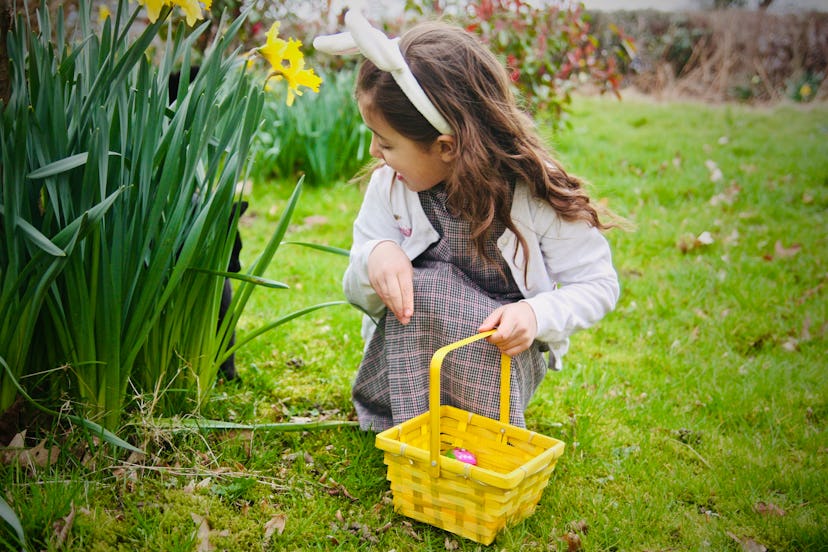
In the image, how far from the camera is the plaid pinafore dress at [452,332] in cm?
191

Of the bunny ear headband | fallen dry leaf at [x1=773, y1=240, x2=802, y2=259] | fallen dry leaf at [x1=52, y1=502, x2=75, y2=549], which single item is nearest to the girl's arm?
the bunny ear headband

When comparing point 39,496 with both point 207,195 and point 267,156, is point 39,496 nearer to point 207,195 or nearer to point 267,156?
point 207,195

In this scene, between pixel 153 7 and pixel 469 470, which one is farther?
pixel 469 470

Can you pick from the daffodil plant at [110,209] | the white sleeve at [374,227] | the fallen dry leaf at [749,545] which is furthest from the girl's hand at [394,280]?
the fallen dry leaf at [749,545]

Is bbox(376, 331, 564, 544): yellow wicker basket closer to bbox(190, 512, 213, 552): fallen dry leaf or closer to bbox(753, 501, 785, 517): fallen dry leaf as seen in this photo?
bbox(190, 512, 213, 552): fallen dry leaf

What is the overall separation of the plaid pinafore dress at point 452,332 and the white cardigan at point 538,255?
0.04 metres

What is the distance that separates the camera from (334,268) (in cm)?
359

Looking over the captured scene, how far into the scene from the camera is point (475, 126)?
6.06ft

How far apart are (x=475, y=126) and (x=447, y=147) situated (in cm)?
9

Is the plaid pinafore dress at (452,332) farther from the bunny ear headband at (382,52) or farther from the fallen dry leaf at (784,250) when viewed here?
the fallen dry leaf at (784,250)

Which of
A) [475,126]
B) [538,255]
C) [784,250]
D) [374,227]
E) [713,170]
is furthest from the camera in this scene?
[713,170]

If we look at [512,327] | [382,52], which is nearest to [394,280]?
[512,327]

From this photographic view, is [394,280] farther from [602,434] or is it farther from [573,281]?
[602,434]

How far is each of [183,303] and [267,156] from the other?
283 centimetres
